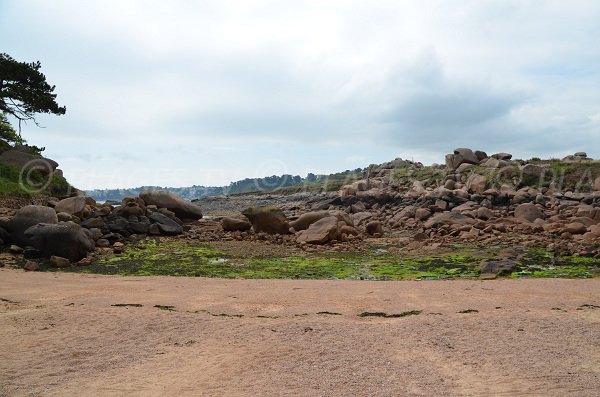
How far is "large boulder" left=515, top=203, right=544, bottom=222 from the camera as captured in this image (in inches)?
787

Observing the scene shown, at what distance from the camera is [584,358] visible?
5.19 metres

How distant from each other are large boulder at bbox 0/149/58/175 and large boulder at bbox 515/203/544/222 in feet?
67.7

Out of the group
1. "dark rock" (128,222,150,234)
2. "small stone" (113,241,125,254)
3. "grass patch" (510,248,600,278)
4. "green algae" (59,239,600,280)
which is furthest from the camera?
"dark rock" (128,222,150,234)

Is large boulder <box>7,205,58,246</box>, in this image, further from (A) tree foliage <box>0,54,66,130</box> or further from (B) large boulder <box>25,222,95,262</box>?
(A) tree foliage <box>0,54,66,130</box>

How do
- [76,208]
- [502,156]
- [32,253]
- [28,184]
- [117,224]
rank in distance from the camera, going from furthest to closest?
[502,156] < [28,184] < [76,208] < [117,224] < [32,253]

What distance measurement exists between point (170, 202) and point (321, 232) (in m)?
7.26

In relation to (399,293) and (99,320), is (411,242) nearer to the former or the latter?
(399,293)

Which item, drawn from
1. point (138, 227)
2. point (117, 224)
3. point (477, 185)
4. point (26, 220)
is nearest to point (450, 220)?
point (477, 185)

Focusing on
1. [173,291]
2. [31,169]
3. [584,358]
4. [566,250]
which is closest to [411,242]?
[566,250]

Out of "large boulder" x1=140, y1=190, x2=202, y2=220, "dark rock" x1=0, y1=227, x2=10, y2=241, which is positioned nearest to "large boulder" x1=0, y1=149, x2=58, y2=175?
"large boulder" x1=140, y1=190, x2=202, y2=220

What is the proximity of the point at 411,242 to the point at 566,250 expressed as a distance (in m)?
4.47

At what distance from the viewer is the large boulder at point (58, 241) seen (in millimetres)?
12688

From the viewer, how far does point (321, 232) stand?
16391 mm

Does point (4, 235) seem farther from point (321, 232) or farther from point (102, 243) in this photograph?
point (321, 232)
